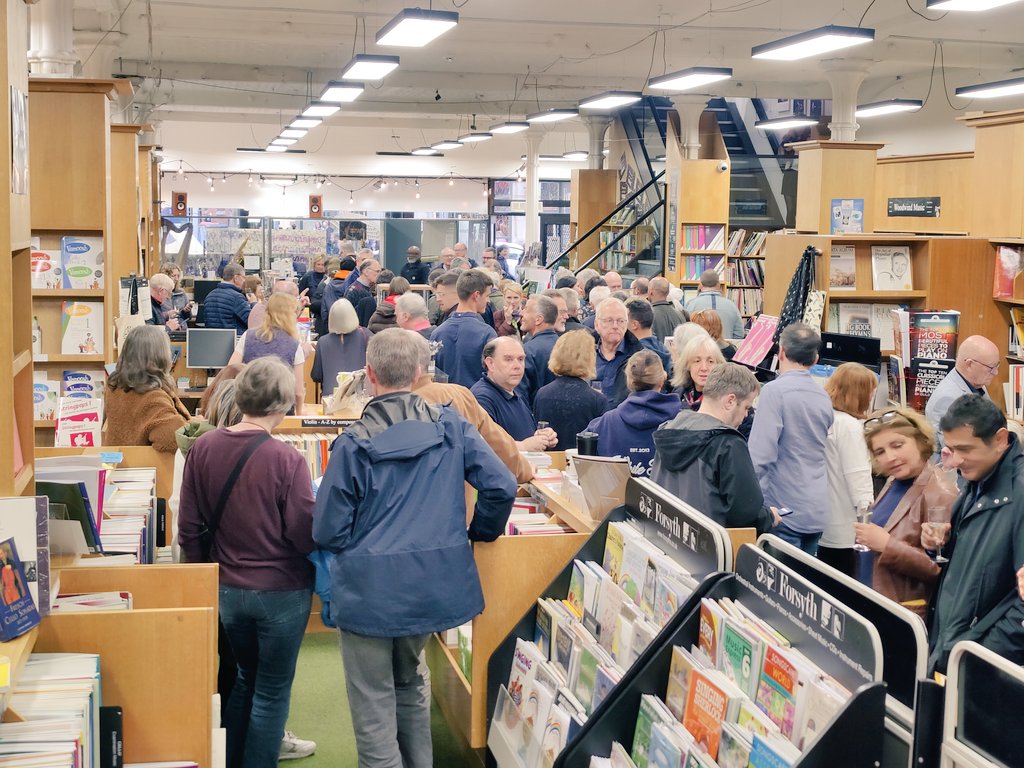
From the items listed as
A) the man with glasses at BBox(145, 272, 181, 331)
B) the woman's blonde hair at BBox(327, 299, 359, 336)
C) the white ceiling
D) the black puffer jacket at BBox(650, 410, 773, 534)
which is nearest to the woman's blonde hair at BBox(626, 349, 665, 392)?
the black puffer jacket at BBox(650, 410, 773, 534)

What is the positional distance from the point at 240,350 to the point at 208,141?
63.7 ft

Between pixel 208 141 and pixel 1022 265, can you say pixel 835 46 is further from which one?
pixel 208 141

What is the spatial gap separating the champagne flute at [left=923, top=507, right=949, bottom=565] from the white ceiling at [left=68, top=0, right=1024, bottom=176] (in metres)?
8.04

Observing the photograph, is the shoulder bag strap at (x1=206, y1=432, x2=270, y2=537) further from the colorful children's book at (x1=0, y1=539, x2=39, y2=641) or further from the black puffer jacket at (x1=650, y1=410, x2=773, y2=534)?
the black puffer jacket at (x1=650, y1=410, x2=773, y2=534)

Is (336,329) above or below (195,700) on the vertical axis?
above

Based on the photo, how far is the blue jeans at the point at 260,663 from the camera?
A: 3703mm

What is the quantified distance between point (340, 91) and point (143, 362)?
660 cm

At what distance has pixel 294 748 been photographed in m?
4.37

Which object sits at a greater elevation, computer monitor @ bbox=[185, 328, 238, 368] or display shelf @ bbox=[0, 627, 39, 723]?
computer monitor @ bbox=[185, 328, 238, 368]

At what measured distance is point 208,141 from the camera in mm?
24938

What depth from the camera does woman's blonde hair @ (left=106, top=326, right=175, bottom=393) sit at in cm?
515

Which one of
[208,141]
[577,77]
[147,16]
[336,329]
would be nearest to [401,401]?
[336,329]

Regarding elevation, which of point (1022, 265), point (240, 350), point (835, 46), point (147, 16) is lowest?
point (240, 350)

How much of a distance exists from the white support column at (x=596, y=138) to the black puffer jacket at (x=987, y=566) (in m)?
17.1
